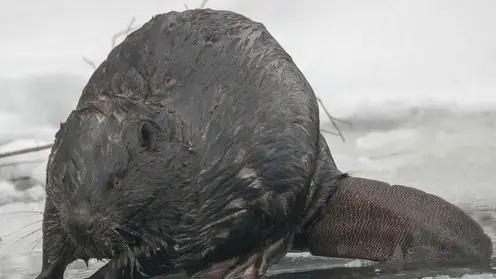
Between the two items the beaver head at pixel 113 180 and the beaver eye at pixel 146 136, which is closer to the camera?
the beaver head at pixel 113 180

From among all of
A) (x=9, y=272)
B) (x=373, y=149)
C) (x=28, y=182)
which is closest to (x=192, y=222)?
(x=9, y=272)

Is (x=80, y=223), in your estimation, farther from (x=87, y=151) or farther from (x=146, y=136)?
(x=146, y=136)

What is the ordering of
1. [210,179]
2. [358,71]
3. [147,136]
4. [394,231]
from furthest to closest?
1. [358,71]
2. [394,231]
3. [210,179]
4. [147,136]

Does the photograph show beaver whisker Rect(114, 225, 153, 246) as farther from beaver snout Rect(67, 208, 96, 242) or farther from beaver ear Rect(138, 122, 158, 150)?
beaver ear Rect(138, 122, 158, 150)

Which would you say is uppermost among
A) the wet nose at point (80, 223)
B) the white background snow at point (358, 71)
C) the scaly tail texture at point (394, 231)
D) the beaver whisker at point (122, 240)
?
the white background snow at point (358, 71)

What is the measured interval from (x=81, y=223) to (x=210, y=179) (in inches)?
20.2

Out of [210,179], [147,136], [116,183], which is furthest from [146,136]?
[210,179]

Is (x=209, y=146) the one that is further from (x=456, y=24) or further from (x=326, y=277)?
(x=456, y=24)

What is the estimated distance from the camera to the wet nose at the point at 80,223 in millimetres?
3236

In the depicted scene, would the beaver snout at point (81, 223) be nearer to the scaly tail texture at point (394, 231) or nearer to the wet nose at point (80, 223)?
the wet nose at point (80, 223)

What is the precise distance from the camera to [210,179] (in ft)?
11.7

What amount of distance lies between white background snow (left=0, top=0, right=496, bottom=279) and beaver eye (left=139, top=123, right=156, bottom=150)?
9.34ft

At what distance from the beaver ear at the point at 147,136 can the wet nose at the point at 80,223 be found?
0.29 m

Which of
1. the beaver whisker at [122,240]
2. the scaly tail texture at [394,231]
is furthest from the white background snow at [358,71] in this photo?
the beaver whisker at [122,240]
